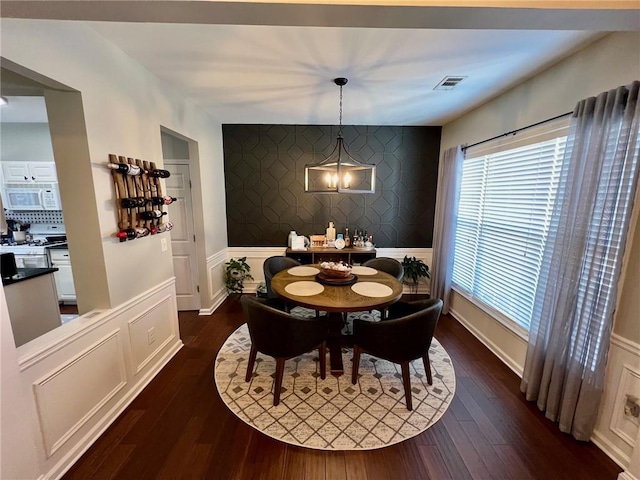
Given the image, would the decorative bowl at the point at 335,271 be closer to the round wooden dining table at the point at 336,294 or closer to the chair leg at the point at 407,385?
the round wooden dining table at the point at 336,294

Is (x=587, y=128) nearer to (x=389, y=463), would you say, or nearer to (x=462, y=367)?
(x=462, y=367)

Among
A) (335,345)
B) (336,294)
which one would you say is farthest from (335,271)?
(335,345)

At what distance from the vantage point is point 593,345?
1.56 m

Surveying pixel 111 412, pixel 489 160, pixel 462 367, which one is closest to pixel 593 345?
pixel 462 367

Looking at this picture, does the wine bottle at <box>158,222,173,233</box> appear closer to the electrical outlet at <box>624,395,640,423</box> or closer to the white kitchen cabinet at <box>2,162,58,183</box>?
the white kitchen cabinet at <box>2,162,58,183</box>

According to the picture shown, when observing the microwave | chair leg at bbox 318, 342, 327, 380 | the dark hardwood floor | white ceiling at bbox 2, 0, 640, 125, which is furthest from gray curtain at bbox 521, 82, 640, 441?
the microwave

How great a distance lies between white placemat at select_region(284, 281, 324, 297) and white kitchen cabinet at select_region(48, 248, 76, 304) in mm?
3247

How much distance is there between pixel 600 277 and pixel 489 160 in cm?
171

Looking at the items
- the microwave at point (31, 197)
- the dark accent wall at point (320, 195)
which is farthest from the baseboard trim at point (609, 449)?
the microwave at point (31, 197)

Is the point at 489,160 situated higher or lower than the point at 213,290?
higher

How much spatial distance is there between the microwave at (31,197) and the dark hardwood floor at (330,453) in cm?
341

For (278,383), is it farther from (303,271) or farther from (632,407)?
→ (632,407)

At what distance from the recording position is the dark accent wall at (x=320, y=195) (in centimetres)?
391

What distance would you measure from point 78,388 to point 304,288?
5.33ft
